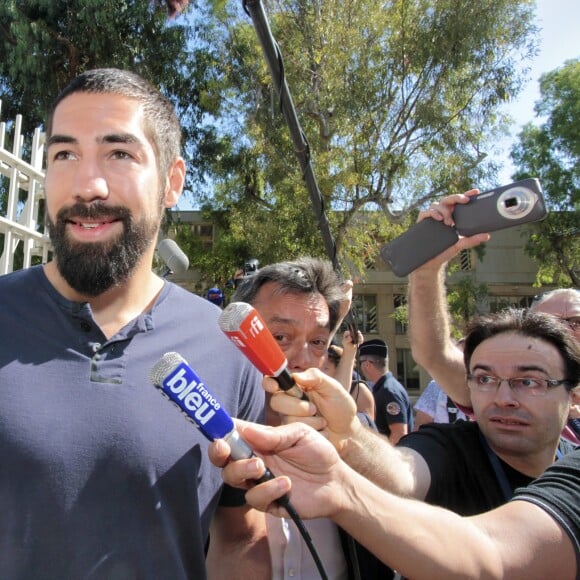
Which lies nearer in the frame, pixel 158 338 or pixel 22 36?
pixel 158 338

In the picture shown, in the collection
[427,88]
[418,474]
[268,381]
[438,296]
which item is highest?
[427,88]

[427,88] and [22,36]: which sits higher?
[22,36]

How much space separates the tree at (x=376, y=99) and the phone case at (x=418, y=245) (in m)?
10.7

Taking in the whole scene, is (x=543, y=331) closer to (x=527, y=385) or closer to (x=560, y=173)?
(x=527, y=385)

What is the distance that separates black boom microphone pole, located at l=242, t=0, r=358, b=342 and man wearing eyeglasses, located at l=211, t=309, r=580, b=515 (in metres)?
1.09

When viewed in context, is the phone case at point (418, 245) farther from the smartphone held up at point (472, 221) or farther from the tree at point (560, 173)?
the tree at point (560, 173)

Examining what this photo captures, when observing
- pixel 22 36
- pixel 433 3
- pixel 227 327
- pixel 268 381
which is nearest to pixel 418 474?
pixel 268 381

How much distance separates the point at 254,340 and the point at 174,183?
0.78 metres

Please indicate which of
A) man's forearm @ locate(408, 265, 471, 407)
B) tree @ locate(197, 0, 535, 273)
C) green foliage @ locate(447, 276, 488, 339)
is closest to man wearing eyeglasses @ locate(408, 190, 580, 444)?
man's forearm @ locate(408, 265, 471, 407)

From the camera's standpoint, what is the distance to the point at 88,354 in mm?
1323

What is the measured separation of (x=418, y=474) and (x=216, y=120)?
14534 mm

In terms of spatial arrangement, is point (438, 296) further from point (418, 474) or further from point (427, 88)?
point (427, 88)

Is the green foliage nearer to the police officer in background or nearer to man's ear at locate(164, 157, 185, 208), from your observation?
the police officer in background

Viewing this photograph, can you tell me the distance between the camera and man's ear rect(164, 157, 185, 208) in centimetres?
168
